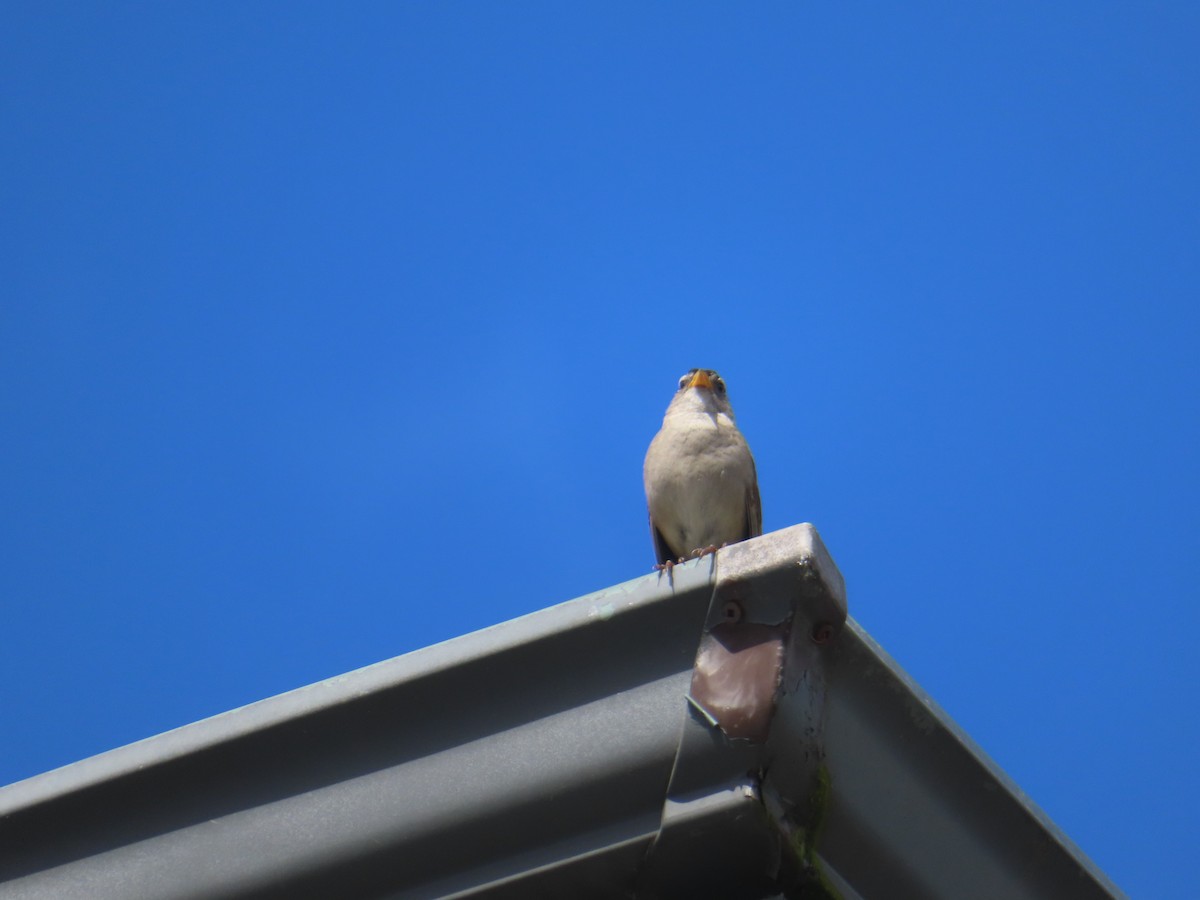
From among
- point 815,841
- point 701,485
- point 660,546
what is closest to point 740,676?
point 815,841

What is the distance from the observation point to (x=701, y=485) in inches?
191

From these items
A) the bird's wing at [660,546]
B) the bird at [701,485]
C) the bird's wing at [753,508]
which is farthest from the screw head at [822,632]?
the bird's wing at [660,546]

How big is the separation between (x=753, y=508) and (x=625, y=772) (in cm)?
347

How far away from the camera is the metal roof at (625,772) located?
5.15 feet

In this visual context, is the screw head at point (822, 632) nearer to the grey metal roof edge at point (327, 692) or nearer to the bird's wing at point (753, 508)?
the grey metal roof edge at point (327, 692)

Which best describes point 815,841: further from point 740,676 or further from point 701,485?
point 701,485

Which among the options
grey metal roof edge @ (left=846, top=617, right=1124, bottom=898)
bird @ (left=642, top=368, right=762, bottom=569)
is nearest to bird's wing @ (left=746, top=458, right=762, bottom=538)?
bird @ (left=642, top=368, right=762, bottom=569)

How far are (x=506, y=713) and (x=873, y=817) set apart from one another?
526mm

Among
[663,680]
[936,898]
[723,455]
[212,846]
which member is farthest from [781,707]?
[723,455]

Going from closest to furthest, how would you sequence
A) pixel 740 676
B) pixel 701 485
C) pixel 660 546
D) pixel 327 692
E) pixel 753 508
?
pixel 740 676, pixel 327 692, pixel 701 485, pixel 753 508, pixel 660 546

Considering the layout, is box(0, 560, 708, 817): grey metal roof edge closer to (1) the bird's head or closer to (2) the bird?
(2) the bird

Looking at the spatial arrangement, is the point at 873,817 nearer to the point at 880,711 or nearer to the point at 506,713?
the point at 880,711

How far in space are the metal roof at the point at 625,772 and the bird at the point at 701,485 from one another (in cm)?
307

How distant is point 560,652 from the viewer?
5.39 ft
